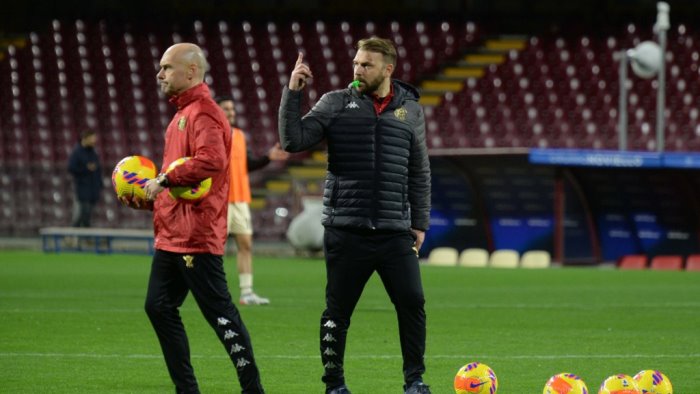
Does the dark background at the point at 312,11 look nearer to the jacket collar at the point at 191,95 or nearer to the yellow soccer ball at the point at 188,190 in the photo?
the jacket collar at the point at 191,95

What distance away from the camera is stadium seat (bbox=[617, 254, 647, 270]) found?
23.9m

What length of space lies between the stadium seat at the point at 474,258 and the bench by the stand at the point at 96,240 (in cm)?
601

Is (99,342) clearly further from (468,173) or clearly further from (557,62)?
(557,62)

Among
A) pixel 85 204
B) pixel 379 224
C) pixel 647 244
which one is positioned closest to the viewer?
pixel 379 224

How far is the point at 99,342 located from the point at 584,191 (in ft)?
46.8

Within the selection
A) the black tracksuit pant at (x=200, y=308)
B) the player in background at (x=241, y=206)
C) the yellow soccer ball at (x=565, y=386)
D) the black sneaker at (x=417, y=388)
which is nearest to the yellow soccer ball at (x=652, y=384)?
the yellow soccer ball at (x=565, y=386)

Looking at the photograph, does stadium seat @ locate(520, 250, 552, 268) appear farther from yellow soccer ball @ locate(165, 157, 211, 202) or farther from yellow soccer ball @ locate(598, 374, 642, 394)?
yellow soccer ball @ locate(165, 157, 211, 202)

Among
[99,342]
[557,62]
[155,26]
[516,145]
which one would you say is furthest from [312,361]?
[155,26]

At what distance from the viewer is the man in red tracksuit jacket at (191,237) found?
7.53m

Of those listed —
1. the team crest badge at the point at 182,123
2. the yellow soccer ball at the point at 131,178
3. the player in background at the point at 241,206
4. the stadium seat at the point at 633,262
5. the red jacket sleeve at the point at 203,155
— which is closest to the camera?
the red jacket sleeve at the point at 203,155

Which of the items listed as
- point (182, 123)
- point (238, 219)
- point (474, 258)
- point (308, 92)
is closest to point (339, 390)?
point (182, 123)

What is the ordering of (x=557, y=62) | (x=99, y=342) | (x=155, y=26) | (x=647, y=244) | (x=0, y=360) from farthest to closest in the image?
1. (x=155, y=26)
2. (x=557, y=62)
3. (x=647, y=244)
4. (x=99, y=342)
5. (x=0, y=360)

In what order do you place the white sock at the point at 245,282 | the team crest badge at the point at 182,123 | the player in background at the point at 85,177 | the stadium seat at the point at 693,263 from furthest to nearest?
1. the player in background at the point at 85,177
2. the stadium seat at the point at 693,263
3. the white sock at the point at 245,282
4. the team crest badge at the point at 182,123

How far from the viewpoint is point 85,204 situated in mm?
28234
